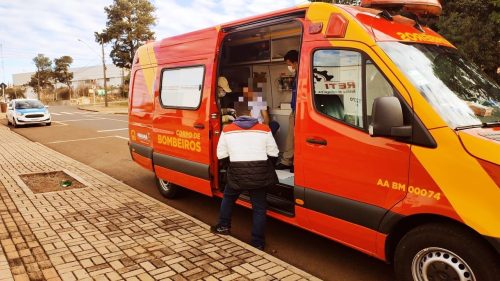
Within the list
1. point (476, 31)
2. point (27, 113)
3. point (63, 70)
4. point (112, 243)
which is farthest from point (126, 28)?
point (112, 243)

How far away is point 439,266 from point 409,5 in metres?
2.57

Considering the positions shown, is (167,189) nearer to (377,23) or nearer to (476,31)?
(377,23)

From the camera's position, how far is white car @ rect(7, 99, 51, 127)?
21516 millimetres

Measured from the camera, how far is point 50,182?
26.2ft

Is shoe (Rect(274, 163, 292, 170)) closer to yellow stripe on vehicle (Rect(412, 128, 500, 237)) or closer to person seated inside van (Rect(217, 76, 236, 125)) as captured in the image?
person seated inside van (Rect(217, 76, 236, 125))

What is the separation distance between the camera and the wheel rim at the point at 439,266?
309 cm

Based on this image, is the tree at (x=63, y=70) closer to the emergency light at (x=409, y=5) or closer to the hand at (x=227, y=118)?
the hand at (x=227, y=118)

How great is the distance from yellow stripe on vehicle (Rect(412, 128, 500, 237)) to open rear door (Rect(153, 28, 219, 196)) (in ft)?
9.98

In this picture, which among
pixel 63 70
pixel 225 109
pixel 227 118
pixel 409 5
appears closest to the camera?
pixel 409 5

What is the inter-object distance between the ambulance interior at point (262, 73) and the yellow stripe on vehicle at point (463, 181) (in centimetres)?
277

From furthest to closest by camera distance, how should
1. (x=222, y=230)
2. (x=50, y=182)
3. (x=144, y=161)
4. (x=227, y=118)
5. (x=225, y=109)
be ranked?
(x=50, y=182) → (x=144, y=161) → (x=225, y=109) → (x=227, y=118) → (x=222, y=230)

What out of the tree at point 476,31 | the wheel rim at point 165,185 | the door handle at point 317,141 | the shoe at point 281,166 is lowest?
the wheel rim at point 165,185

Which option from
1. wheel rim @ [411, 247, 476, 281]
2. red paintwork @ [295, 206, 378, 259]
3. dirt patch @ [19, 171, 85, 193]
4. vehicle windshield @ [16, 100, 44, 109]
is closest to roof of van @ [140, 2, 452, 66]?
red paintwork @ [295, 206, 378, 259]

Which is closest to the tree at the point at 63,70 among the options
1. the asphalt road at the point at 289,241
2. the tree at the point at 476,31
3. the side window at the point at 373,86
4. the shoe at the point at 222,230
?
the tree at the point at 476,31
